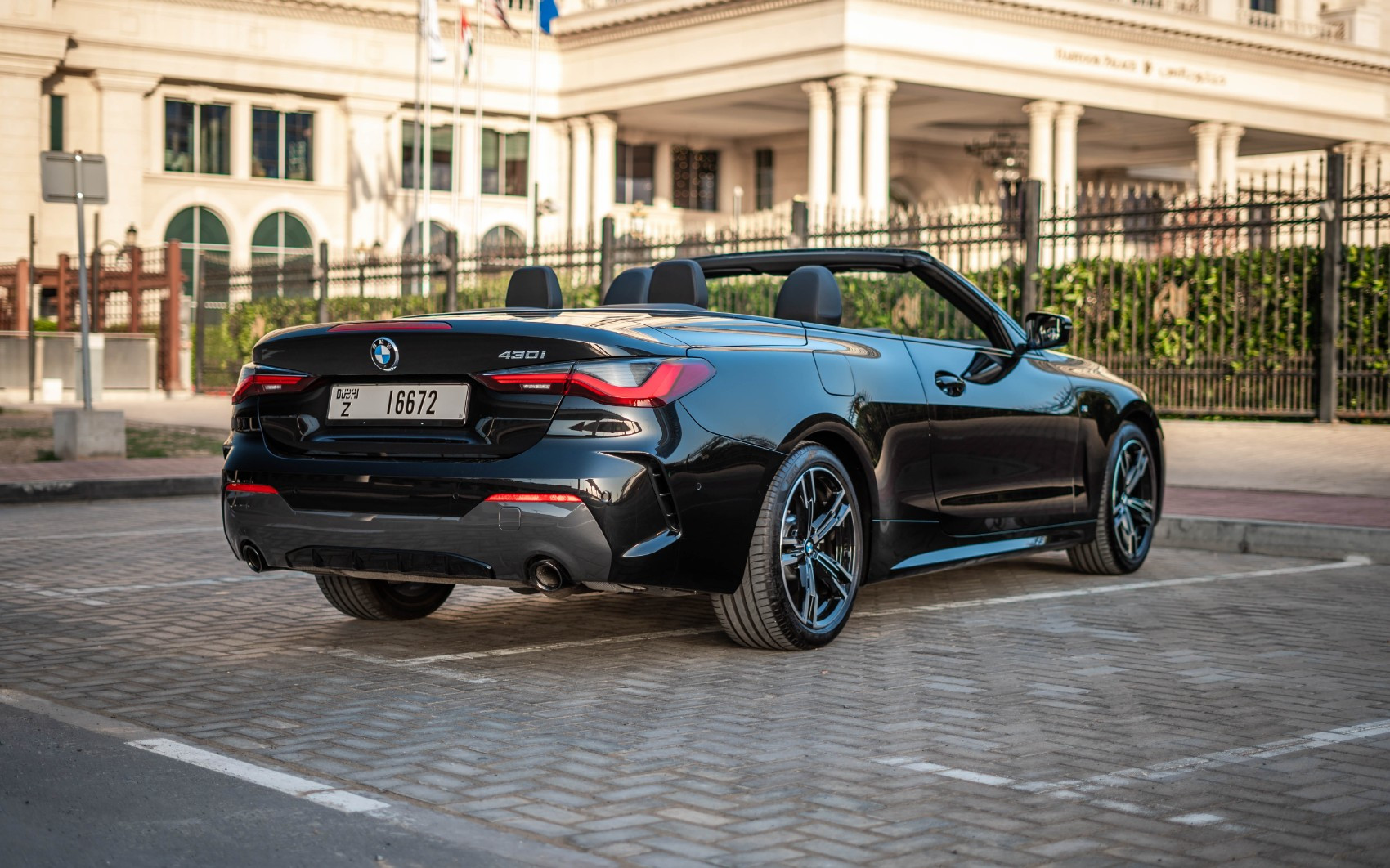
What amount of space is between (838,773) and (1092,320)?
15.7 meters

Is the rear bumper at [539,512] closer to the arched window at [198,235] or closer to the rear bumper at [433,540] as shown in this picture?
the rear bumper at [433,540]

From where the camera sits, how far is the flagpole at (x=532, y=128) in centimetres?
4756

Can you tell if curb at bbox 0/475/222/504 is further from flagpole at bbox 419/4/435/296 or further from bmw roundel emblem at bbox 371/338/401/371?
flagpole at bbox 419/4/435/296

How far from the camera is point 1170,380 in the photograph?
1878 centimetres

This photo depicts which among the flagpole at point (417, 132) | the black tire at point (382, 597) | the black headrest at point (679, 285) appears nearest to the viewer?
the black headrest at point (679, 285)

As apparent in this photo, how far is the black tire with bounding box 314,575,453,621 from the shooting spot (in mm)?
6668

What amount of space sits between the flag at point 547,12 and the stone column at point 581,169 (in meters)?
5.54

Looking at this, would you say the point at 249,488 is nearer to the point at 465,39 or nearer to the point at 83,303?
the point at 83,303

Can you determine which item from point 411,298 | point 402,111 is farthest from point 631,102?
point 411,298

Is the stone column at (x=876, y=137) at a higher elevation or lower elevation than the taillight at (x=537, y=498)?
higher

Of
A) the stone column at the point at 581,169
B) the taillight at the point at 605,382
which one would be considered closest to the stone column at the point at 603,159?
the stone column at the point at 581,169

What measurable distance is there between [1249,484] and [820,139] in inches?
1354

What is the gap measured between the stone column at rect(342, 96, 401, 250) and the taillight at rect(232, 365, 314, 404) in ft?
153

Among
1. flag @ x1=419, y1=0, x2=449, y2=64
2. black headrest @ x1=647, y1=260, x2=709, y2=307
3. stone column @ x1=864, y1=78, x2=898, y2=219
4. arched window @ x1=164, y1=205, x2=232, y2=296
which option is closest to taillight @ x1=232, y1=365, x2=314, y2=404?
black headrest @ x1=647, y1=260, x2=709, y2=307
